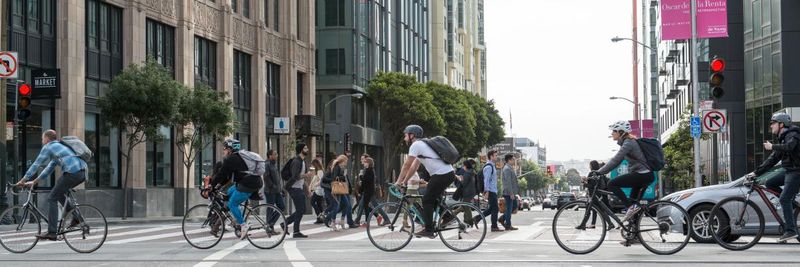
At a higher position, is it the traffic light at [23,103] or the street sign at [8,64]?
the street sign at [8,64]

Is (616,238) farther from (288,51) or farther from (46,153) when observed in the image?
(288,51)

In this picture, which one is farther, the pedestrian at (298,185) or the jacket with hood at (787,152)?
the pedestrian at (298,185)

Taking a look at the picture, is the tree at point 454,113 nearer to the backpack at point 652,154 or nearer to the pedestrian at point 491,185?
the pedestrian at point 491,185

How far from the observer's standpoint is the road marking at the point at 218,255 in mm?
11984

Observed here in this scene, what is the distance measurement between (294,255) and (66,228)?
293cm

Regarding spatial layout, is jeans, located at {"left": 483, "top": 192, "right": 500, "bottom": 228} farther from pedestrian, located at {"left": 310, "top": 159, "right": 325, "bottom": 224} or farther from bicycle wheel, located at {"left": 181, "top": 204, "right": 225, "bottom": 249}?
bicycle wheel, located at {"left": 181, "top": 204, "right": 225, "bottom": 249}

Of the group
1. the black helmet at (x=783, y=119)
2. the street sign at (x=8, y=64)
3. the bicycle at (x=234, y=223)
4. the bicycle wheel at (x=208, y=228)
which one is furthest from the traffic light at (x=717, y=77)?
the street sign at (x=8, y=64)

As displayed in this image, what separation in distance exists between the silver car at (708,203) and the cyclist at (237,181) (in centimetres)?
561

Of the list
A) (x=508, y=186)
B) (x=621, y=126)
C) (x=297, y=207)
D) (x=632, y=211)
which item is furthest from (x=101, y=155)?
(x=632, y=211)

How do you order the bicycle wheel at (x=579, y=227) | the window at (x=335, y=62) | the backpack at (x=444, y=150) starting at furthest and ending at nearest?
the window at (x=335, y=62) → the backpack at (x=444, y=150) → the bicycle wheel at (x=579, y=227)

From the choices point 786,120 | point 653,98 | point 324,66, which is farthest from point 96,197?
point 653,98

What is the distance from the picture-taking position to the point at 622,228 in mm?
13070

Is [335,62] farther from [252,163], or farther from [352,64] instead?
[252,163]

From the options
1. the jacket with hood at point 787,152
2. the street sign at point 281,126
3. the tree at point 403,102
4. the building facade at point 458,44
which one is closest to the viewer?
the jacket with hood at point 787,152
